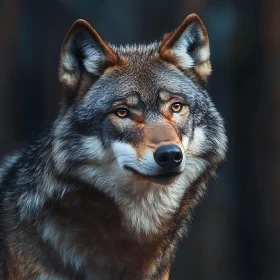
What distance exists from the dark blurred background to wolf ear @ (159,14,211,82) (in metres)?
4.65

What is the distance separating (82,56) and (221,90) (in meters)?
5.29

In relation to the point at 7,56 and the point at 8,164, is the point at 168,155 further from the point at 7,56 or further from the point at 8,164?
the point at 7,56

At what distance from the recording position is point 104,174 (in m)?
4.97

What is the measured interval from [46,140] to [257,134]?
536 centimetres

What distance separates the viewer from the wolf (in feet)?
16.2

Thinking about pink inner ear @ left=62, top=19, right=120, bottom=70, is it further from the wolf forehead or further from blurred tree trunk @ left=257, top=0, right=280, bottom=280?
blurred tree trunk @ left=257, top=0, right=280, bottom=280

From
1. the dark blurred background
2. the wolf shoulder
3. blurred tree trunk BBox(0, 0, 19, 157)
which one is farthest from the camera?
blurred tree trunk BBox(0, 0, 19, 157)

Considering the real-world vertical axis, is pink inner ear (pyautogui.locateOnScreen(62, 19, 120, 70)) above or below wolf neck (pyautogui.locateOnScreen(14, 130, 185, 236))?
above

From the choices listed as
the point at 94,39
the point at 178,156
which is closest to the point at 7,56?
the point at 94,39

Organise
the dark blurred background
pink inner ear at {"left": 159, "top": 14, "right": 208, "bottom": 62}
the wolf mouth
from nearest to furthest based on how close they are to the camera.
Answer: the wolf mouth < pink inner ear at {"left": 159, "top": 14, "right": 208, "bottom": 62} < the dark blurred background

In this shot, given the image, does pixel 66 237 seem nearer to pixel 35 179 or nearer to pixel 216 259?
pixel 35 179

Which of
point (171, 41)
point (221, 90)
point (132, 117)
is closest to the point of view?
point (132, 117)

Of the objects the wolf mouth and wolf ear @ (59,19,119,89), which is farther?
wolf ear @ (59,19,119,89)

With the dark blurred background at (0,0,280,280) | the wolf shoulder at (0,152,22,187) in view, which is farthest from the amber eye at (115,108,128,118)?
the dark blurred background at (0,0,280,280)
